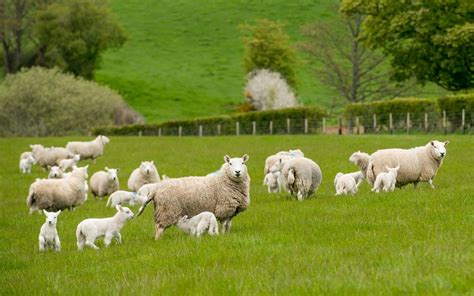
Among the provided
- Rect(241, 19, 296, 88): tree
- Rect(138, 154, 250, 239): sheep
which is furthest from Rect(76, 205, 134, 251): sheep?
Rect(241, 19, 296, 88): tree

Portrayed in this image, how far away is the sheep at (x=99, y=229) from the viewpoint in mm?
13562

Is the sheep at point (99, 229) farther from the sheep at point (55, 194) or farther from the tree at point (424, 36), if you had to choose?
the tree at point (424, 36)

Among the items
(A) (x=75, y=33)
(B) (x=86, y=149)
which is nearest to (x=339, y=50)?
(A) (x=75, y=33)

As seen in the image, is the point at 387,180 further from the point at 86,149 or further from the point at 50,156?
the point at 86,149

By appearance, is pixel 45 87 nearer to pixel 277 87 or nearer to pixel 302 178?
pixel 277 87

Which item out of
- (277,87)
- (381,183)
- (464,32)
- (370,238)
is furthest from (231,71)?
(370,238)

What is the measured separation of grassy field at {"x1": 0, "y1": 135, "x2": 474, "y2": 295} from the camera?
9.05 metres

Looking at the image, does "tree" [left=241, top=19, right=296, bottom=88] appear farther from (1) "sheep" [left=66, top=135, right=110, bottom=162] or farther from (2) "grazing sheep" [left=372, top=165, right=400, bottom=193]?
A: (2) "grazing sheep" [left=372, top=165, right=400, bottom=193]

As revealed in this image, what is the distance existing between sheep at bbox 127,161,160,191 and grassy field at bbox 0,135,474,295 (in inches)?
79.3

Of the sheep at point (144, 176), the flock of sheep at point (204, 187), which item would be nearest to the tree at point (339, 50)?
the flock of sheep at point (204, 187)

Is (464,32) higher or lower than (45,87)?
higher

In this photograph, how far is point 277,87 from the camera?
91.6 metres

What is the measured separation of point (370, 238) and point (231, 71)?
9530cm

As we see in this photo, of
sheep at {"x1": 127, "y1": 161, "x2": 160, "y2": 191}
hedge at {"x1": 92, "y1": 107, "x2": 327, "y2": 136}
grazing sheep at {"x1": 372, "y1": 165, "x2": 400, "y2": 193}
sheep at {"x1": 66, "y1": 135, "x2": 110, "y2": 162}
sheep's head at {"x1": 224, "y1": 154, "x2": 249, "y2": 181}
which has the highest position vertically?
sheep's head at {"x1": 224, "y1": 154, "x2": 249, "y2": 181}
